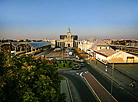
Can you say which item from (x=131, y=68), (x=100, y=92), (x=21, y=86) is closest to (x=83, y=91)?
(x=100, y=92)

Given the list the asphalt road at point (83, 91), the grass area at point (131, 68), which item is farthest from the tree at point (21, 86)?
the grass area at point (131, 68)

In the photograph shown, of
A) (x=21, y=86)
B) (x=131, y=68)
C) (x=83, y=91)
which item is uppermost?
(x=21, y=86)

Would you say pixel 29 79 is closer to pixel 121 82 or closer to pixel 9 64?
pixel 9 64

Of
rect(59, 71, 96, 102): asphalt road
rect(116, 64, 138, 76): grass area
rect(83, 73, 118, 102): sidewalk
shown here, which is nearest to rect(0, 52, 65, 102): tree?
rect(59, 71, 96, 102): asphalt road

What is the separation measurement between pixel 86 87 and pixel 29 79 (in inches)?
475

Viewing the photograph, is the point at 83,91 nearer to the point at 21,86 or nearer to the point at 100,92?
the point at 100,92

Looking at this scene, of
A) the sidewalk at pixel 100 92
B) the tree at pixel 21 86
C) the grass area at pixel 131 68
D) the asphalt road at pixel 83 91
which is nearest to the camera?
the tree at pixel 21 86

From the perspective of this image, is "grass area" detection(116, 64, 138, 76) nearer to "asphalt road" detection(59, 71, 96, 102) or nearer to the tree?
"asphalt road" detection(59, 71, 96, 102)

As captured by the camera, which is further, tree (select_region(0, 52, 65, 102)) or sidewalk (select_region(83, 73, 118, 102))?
sidewalk (select_region(83, 73, 118, 102))

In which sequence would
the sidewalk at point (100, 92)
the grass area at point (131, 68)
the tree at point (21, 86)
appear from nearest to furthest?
the tree at point (21, 86) < the sidewalk at point (100, 92) < the grass area at point (131, 68)

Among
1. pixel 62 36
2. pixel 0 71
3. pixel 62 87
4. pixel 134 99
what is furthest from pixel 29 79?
pixel 62 36

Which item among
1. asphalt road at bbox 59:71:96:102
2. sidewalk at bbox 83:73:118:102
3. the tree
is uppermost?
the tree

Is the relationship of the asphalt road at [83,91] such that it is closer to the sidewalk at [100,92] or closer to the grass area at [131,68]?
the sidewalk at [100,92]

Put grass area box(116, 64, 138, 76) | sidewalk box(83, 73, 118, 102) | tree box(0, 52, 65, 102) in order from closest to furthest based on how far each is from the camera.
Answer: tree box(0, 52, 65, 102) → sidewalk box(83, 73, 118, 102) → grass area box(116, 64, 138, 76)
